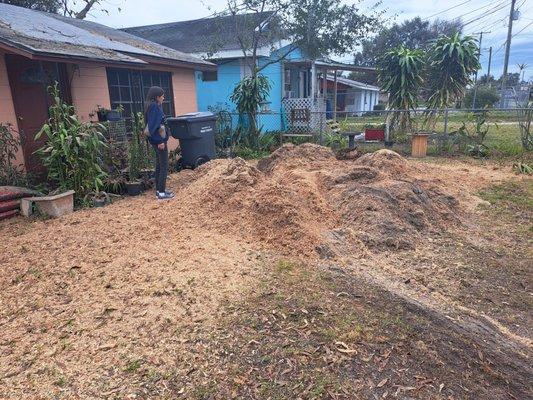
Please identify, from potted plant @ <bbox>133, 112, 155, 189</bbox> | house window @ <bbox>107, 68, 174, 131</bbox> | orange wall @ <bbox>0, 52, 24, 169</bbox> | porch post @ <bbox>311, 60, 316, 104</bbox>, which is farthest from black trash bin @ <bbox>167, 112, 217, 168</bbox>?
porch post @ <bbox>311, 60, 316, 104</bbox>

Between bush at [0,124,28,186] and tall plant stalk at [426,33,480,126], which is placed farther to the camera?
tall plant stalk at [426,33,480,126]

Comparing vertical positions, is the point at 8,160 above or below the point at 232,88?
below

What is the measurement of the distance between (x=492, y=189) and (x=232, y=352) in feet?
21.3

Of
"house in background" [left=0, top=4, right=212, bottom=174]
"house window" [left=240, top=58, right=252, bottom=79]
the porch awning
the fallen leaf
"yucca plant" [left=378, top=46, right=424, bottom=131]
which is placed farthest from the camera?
the porch awning

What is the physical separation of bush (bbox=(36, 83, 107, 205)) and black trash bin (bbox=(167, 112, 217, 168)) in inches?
94.9

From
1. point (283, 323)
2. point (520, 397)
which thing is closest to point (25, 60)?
point (283, 323)

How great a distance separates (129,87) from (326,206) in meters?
6.57

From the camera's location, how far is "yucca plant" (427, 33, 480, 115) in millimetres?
12266

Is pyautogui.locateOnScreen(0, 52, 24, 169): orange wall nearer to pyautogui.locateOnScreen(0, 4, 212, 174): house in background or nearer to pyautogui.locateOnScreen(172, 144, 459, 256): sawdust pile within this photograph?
pyautogui.locateOnScreen(0, 4, 212, 174): house in background

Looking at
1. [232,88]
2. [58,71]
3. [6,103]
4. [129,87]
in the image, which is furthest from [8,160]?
[232,88]

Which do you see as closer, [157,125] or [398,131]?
[157,125]

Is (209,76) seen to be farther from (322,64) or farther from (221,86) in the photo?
(322,64)

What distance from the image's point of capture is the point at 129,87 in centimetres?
963

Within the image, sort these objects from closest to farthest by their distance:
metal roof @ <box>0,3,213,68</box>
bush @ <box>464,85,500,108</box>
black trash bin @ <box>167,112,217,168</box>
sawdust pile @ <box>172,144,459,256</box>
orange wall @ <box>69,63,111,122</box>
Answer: sawdust pile @ <box>172,144,459,256</box> → metal roof @ <box>0,3,213,68</box> → orange wall @ <box>69,63,111,122</box> → black trash bin @ <box>167,112,217,168</box> → bush @ <box>464,85,500,108</box>
